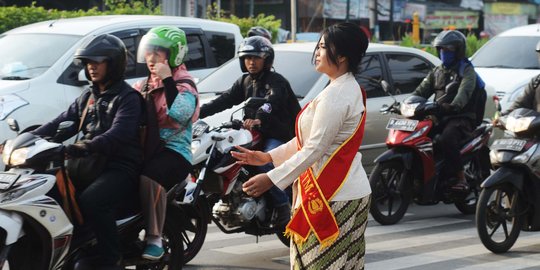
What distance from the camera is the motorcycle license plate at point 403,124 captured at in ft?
30.5

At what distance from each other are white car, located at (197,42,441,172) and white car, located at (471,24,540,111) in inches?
148

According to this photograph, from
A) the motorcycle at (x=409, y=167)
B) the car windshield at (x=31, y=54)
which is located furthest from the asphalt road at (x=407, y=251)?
the car windshield at (x=31, y=54)

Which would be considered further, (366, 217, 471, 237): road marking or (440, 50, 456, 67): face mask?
(440, 50, 456, 67): face mask

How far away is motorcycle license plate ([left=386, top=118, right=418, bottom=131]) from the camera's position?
9.29 meters

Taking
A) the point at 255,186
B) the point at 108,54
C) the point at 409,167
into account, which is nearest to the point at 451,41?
the point at 409,167

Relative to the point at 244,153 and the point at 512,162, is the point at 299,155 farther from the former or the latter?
the point at 512,162

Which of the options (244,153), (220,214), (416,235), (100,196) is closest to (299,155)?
(244,153)

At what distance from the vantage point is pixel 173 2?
23812mm

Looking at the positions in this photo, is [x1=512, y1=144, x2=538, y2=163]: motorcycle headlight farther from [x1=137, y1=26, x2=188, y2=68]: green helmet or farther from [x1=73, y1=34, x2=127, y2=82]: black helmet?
[x1=73, y1=34, x2=127, y2=82]: black helmet

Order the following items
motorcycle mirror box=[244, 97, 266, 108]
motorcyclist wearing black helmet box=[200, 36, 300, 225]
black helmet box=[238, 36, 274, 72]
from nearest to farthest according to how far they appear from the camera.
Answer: motorcycle mirror box=[244, 97, 266, 108], motorcyclist wearing black helmet box=[200, 36, 300, 225], black helmet box=[238, 36, 274, 72]

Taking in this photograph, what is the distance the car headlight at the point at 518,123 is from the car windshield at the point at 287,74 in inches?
94.1

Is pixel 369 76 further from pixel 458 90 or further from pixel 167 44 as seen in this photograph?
pixel 167 44

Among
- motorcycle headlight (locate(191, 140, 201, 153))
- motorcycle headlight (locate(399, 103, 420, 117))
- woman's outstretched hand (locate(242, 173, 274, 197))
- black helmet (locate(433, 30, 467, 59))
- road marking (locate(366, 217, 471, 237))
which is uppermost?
black helmet (locate(433, 30, 467, 59))

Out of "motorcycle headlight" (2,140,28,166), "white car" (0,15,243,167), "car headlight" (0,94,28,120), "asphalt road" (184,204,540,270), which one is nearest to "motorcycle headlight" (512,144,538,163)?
"asphalt road" (184,204,540,270)
